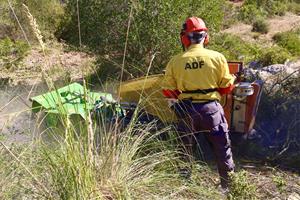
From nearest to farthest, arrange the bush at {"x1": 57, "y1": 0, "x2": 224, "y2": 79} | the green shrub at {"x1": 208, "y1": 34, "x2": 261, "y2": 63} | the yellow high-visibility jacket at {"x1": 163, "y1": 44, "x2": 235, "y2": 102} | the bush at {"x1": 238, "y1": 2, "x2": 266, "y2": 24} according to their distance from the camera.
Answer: the yellow high-visibility jacket at {"x1": 163, "y1": 44, "x2": 235, "y2": 102} < the bush at {"x1": 57, "y1": 0, "x2": 224, "y2": 79} < the green shrub at {"x1": 208, "y1": 34, "x2": 261, "y2": 63} < the bush at {"x1": 238, "y1": 2, "x2": 266, "y2": 24}

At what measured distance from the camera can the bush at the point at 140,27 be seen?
967 centimetres

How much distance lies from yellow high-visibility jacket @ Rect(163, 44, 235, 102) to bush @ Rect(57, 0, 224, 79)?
15.1ft

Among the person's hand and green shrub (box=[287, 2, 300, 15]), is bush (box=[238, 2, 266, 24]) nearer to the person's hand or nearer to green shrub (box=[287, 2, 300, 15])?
green shrub (box=[287, 2, 300, 15])

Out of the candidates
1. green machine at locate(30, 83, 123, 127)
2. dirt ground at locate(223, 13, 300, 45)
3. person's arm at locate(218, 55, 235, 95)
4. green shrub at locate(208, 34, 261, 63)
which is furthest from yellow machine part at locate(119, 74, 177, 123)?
dirt ground at locate(223, 13, 300, 45)

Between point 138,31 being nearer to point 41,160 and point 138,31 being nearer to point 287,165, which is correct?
point 287,165

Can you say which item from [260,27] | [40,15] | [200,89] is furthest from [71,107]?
[260,27]

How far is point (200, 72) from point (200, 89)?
14 cm

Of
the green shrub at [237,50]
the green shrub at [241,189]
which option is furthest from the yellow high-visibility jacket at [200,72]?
the green shrub at [237,50]

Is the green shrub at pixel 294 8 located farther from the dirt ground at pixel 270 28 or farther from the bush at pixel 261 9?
the dirt ground at pixel 270 28

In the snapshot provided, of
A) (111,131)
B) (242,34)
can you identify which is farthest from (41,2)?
(111,131)

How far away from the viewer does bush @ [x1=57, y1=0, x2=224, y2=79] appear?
9672mm

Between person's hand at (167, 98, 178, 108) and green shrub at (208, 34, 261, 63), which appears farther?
green shrub at (208, 34, 261, 63)

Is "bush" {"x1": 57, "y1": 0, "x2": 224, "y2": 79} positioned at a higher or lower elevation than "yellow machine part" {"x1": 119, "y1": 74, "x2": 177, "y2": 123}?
lower

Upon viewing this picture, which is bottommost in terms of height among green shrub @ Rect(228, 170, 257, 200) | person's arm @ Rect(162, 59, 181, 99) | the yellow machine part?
the yellow machine part
